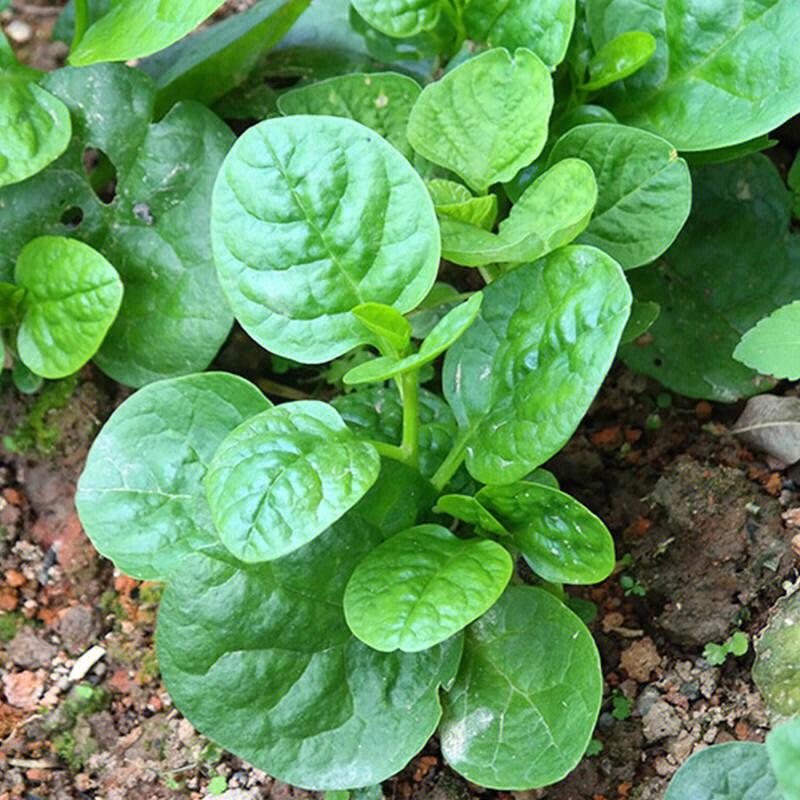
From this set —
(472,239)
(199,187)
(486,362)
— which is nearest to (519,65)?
(472,239)

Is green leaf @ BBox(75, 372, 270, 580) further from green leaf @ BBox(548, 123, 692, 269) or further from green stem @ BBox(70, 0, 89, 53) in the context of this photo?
green stem @ BBox(70, 0, 89, 53)

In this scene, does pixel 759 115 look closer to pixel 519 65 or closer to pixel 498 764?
pixel 519 65

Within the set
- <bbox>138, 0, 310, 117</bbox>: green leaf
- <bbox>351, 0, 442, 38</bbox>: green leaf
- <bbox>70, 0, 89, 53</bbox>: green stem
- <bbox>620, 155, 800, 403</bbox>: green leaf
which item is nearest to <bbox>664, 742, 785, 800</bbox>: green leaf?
<bbox>620, 155, 800, 403</bbox>: green leaf

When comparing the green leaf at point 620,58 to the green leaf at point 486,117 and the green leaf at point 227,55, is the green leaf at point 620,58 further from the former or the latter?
the green leaf at point 227,55

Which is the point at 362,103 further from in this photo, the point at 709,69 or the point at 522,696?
the point at 522,696

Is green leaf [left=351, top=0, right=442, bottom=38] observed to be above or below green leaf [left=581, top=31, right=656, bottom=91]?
above

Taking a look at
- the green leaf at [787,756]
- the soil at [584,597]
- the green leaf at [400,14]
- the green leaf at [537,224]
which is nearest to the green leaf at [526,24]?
the green leaf at [400,14]
